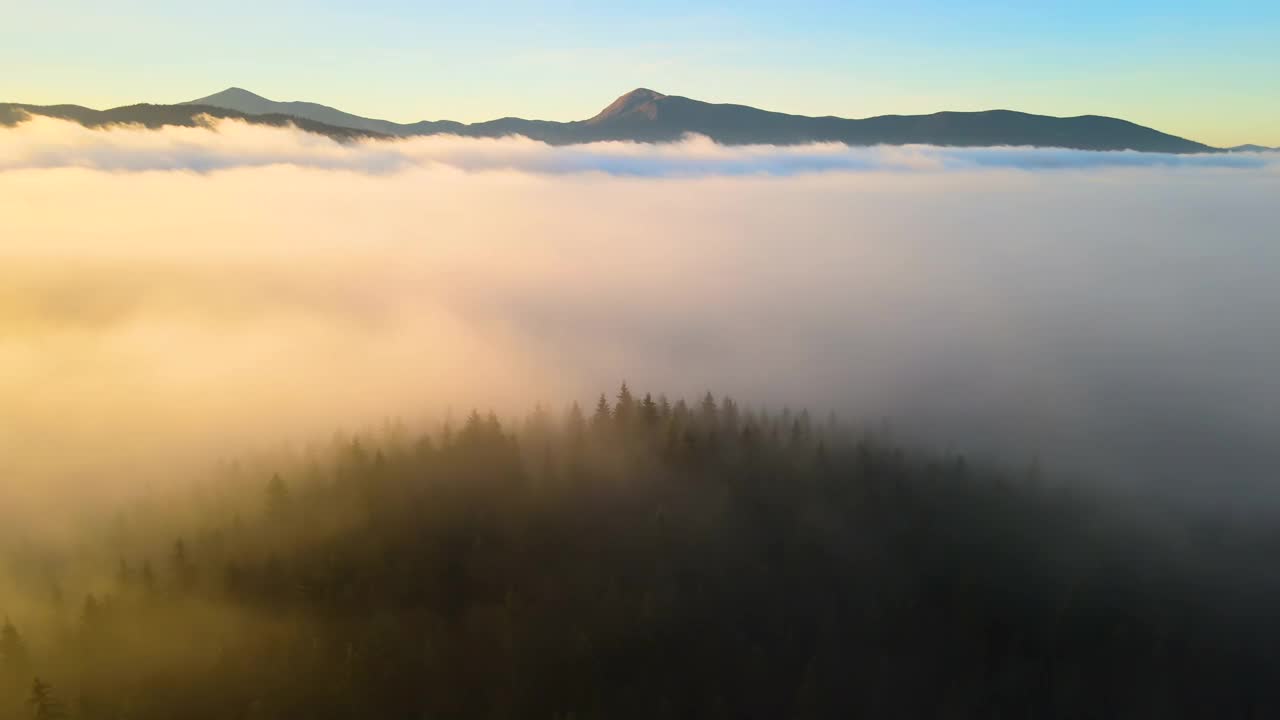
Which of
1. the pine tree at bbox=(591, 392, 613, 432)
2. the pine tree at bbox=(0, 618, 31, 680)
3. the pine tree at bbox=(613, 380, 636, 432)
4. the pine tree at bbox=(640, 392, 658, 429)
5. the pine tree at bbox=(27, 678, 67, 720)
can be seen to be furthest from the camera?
the pine tree at bbox=(640, 392, 658, 429)

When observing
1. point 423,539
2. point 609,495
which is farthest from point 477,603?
point 609,495

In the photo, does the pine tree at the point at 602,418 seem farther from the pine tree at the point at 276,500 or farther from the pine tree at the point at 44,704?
the pine tree at the point at 44,704

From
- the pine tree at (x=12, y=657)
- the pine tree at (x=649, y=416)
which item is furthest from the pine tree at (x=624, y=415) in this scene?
the pine tree at (x=12, y=657)

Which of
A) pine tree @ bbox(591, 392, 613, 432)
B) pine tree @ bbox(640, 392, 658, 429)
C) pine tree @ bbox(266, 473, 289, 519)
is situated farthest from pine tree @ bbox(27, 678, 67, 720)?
pine tree @ bbox(640, 392, 658, 429)

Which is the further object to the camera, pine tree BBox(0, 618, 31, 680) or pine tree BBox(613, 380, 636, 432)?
pine tree BBox(613, 380, 636, 432)

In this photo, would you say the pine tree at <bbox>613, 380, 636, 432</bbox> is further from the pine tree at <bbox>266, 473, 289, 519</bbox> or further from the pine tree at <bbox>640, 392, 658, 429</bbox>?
the pine tree at <bbox>266, 473, 289, 519</bbox>

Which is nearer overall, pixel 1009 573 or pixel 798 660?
pixel 798 660

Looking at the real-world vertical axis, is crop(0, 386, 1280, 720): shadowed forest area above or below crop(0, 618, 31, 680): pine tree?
below

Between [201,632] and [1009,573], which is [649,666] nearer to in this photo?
[201,632]
